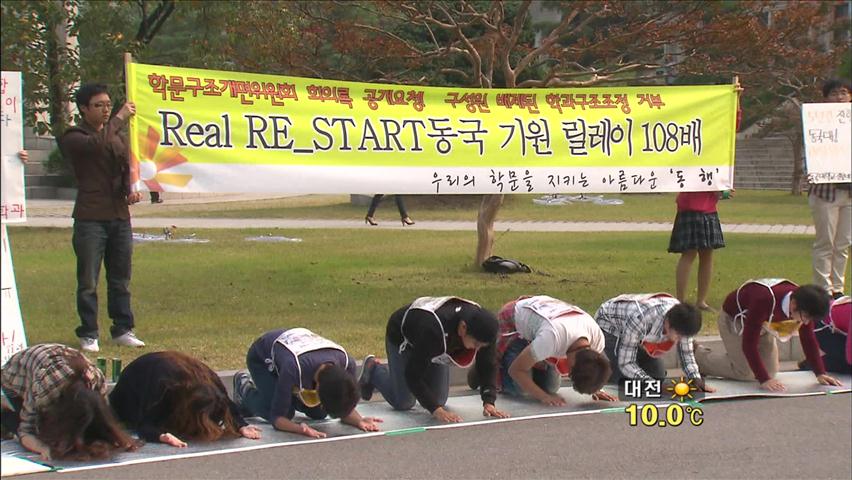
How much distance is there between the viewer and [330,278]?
10398mm

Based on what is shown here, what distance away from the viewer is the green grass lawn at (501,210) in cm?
1998

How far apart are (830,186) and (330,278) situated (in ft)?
15.8

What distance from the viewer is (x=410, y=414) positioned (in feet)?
18.9

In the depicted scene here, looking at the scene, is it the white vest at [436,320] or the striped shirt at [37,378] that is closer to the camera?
the striped shirt at [37,378]

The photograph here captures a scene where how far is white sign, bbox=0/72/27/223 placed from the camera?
511 cm

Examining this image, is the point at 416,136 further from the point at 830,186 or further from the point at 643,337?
the point at 830,186

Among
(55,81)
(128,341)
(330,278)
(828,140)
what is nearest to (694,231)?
(828,140)

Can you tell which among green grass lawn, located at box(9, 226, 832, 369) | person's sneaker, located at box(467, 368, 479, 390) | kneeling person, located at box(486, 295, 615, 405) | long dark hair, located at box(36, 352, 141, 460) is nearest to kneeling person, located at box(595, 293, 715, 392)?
kneeling person, located at box(486, 295, 615, 405)

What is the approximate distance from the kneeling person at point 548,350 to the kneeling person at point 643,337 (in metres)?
0.27

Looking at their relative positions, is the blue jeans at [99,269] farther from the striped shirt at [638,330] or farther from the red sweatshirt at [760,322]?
the red sweatshirt at [760,322]

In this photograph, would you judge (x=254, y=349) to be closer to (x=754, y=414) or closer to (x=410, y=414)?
(x=410, y=414)

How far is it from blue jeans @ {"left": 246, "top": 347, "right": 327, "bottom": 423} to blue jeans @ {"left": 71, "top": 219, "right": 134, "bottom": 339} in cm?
171

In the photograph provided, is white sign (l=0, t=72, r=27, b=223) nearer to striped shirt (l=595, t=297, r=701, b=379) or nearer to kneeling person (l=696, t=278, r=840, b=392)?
striped shirt (l=595, t=297, r=701, b=379)

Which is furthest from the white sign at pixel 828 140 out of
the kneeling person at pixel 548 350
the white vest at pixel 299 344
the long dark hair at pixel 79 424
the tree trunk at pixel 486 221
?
the long dark hair at pixel 79 424
